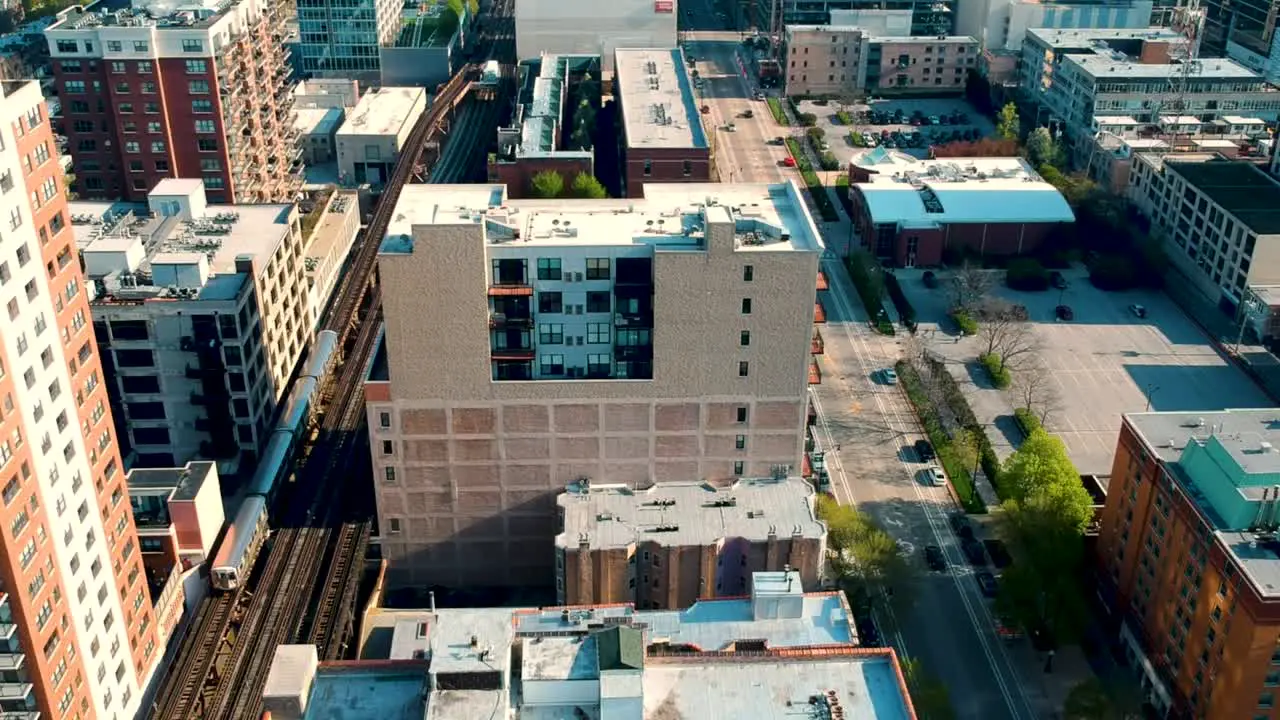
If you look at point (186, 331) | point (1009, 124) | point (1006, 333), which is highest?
point (186, 331)

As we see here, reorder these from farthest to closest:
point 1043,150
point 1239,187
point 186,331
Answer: point 1043,150
point 1239,187
point 186,331

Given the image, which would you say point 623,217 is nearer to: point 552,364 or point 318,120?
point 552,364

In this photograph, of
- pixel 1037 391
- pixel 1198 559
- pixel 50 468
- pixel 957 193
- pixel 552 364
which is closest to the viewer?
pixel 50 468

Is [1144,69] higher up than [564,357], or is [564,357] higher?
[564,357]

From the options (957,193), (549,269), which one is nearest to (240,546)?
(549,269)

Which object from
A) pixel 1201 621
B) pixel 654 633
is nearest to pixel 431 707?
pixel 654 633

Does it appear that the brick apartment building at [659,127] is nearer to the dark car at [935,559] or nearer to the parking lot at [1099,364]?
the parking lot at [1099,364]

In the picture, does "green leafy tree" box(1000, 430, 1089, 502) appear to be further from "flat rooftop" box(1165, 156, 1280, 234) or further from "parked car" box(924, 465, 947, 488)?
"flat rooftop" box(1165, 156, 1280, 234)
